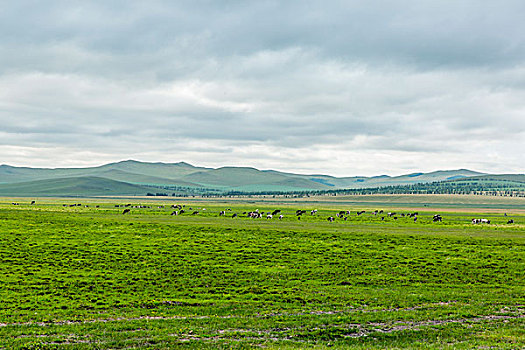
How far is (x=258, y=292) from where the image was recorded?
29.6 meters

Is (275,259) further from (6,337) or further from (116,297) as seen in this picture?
(6,337)

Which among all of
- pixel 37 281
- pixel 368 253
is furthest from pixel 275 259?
pixel 37 281

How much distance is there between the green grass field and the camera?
18.5 metres

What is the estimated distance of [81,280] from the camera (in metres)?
31.9

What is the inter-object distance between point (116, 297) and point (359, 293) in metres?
15.2

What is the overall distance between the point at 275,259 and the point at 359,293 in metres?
14.7

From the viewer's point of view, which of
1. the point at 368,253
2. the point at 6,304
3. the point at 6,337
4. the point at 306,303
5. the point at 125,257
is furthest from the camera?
the point at 368,253

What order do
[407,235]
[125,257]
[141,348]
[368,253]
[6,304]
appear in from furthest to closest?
[407,235] < [368,253] < [125,257] < [6,304] < [141,348]

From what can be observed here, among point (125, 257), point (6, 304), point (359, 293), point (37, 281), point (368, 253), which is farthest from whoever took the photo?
point (368, 253)

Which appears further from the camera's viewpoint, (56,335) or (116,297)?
(116,297)

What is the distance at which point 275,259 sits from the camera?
42.7 m

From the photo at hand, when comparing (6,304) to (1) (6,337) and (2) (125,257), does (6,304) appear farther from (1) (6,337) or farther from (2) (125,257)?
(2) (125,257)

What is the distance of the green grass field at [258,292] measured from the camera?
60.7ft

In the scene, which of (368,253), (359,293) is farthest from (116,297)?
(368,253)
